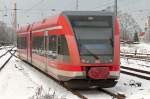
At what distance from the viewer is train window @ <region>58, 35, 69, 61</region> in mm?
14160

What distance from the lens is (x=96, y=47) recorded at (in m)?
13.9

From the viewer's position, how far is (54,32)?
15.8m

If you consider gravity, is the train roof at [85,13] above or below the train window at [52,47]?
above

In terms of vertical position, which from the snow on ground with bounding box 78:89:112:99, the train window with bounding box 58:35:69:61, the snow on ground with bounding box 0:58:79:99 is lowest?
the snow on ground with bounding box 78:89:112:99

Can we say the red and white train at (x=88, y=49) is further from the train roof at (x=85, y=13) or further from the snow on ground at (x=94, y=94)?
the snow on ground at (x=94, y=94)

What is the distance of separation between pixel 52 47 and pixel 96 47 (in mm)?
2832

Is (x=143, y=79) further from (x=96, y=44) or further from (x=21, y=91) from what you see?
(x=21, y=91)

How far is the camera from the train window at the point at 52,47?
51.1 ft

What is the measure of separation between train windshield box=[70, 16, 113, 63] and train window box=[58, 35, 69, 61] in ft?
1.75

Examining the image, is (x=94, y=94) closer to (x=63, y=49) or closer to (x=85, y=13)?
(x=63, y=49)

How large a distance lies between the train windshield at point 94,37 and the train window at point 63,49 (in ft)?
1.75

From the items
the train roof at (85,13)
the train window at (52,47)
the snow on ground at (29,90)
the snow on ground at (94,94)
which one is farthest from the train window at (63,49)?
the snow on ground at (94,94)

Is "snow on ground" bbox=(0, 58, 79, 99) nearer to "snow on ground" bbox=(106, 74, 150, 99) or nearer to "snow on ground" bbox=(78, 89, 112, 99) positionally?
"snow on ground" bbox=(78, 89, 112, 99)

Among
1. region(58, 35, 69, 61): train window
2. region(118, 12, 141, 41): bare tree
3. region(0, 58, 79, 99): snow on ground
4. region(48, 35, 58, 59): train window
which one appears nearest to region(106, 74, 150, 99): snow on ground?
region(0, 58, 79, 99): snow on ground
